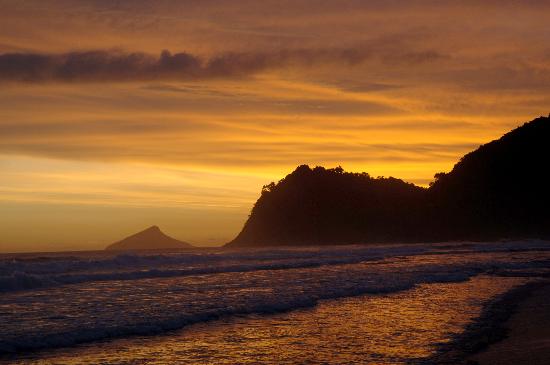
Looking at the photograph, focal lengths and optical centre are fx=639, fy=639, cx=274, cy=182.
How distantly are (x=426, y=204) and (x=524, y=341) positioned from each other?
444 ft

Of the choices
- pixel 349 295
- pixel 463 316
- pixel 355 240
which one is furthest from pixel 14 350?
pixel 355 240

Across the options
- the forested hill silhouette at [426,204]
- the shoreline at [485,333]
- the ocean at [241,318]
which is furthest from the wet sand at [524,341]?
the forested hill silhouette at [426,204]

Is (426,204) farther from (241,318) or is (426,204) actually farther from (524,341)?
(524,341)

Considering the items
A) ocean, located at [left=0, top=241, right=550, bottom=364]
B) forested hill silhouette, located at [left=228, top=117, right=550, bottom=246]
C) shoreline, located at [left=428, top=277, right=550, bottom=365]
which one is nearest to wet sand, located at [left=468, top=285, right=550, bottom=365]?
shoreline, located at [left=428, top=277, right=550, bottom=365]

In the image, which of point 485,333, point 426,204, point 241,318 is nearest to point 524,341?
point 485,333

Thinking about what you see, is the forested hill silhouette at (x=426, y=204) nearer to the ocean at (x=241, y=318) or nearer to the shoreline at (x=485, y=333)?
the ocean at (x=241, y=318)

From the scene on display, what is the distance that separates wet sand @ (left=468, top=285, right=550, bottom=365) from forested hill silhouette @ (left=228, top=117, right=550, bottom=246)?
358 feet

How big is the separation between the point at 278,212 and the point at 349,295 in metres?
125

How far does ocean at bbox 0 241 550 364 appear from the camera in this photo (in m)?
11.7

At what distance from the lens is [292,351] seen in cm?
1185

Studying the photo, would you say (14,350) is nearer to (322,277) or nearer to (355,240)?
(322,277)

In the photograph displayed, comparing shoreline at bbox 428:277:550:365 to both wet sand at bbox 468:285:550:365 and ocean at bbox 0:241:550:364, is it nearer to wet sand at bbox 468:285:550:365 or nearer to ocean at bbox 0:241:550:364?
wet sand at bbox 468:285:550:365

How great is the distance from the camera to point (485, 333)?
523 inches

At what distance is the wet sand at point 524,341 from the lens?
10391 mm
